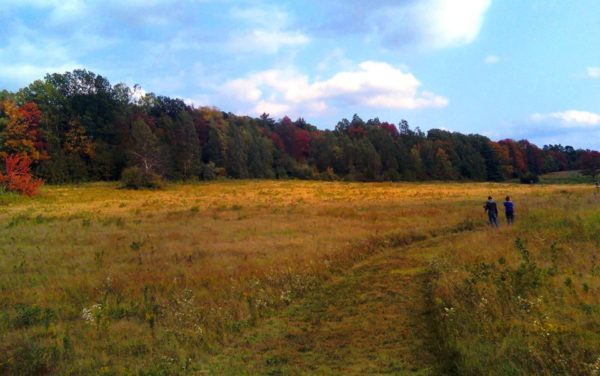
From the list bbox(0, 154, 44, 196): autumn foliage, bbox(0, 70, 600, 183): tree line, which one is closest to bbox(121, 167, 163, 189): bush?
bbox(0, 70, 600, 183): tree line

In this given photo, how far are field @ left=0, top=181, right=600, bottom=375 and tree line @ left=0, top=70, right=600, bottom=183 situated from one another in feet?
169

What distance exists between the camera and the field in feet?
26.0

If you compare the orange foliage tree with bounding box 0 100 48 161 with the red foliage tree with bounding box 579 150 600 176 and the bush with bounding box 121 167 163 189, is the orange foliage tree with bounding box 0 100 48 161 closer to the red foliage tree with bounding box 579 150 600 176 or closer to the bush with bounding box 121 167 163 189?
the bush with bounding box 121 167 163 189

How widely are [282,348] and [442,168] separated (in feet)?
349

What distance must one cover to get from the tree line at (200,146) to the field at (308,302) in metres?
51.6

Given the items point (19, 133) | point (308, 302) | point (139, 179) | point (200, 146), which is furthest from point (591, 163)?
point (308, 302)

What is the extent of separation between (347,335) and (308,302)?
268 cm

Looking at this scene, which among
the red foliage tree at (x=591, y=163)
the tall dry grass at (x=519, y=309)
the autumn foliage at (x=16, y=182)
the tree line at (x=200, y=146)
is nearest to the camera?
the tall dry grass at (x=519, y=309)

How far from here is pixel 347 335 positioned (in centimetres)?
Answer: 937

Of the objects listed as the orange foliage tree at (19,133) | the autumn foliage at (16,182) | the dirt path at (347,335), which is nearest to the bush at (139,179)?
the autumn foliage at (16,182)

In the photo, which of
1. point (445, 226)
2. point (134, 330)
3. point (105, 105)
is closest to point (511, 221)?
point (445, 226)

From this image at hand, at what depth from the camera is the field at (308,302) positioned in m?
7.93

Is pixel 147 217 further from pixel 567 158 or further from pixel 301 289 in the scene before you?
pixel 567 158

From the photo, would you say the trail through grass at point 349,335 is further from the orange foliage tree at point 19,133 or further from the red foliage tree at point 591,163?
the red foliage tree at point 591,163
